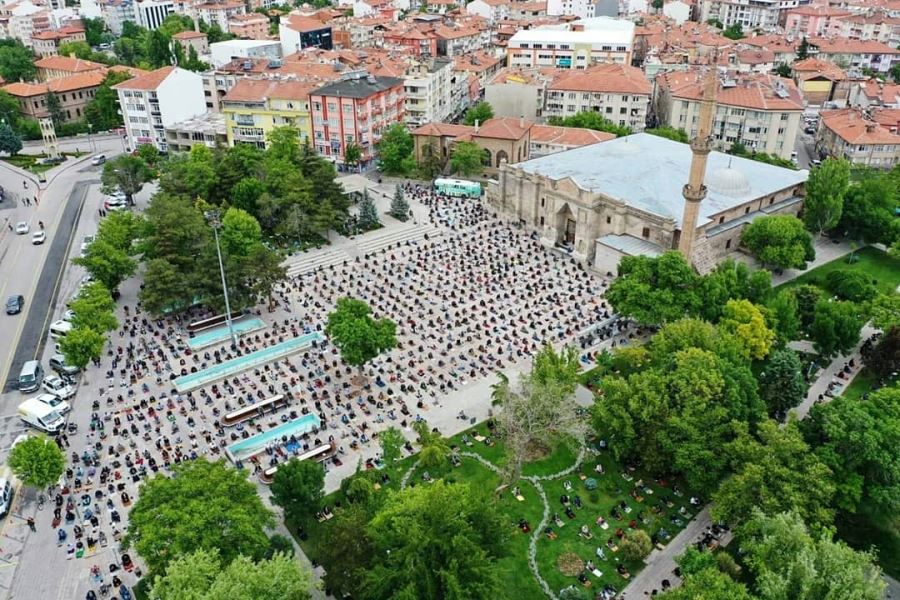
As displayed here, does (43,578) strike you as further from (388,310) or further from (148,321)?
(388,310)

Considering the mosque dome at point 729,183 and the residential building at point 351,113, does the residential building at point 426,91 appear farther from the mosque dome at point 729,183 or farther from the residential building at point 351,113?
the mosque dome at point 729,183

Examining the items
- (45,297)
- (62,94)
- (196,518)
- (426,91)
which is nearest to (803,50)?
(426,91)

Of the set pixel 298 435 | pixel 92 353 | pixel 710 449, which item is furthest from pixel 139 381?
pixel 710 449

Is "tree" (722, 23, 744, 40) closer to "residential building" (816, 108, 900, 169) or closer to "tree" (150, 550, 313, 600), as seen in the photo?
"residential building" (816, 108, 900, 169)

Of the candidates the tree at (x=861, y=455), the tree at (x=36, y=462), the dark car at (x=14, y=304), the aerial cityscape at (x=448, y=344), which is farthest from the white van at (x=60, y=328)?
the tree at (x=861, y=455)

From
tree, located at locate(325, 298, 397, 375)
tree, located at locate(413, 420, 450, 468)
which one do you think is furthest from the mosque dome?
tree, located at locate(413, 420, 450, 468)

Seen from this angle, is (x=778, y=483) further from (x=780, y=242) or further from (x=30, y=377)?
(x=30, y=377)

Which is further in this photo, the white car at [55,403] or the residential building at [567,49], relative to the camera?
the residential building at [567,49]

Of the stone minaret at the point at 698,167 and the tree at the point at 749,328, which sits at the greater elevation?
the stone minaret at the point at 698,167
